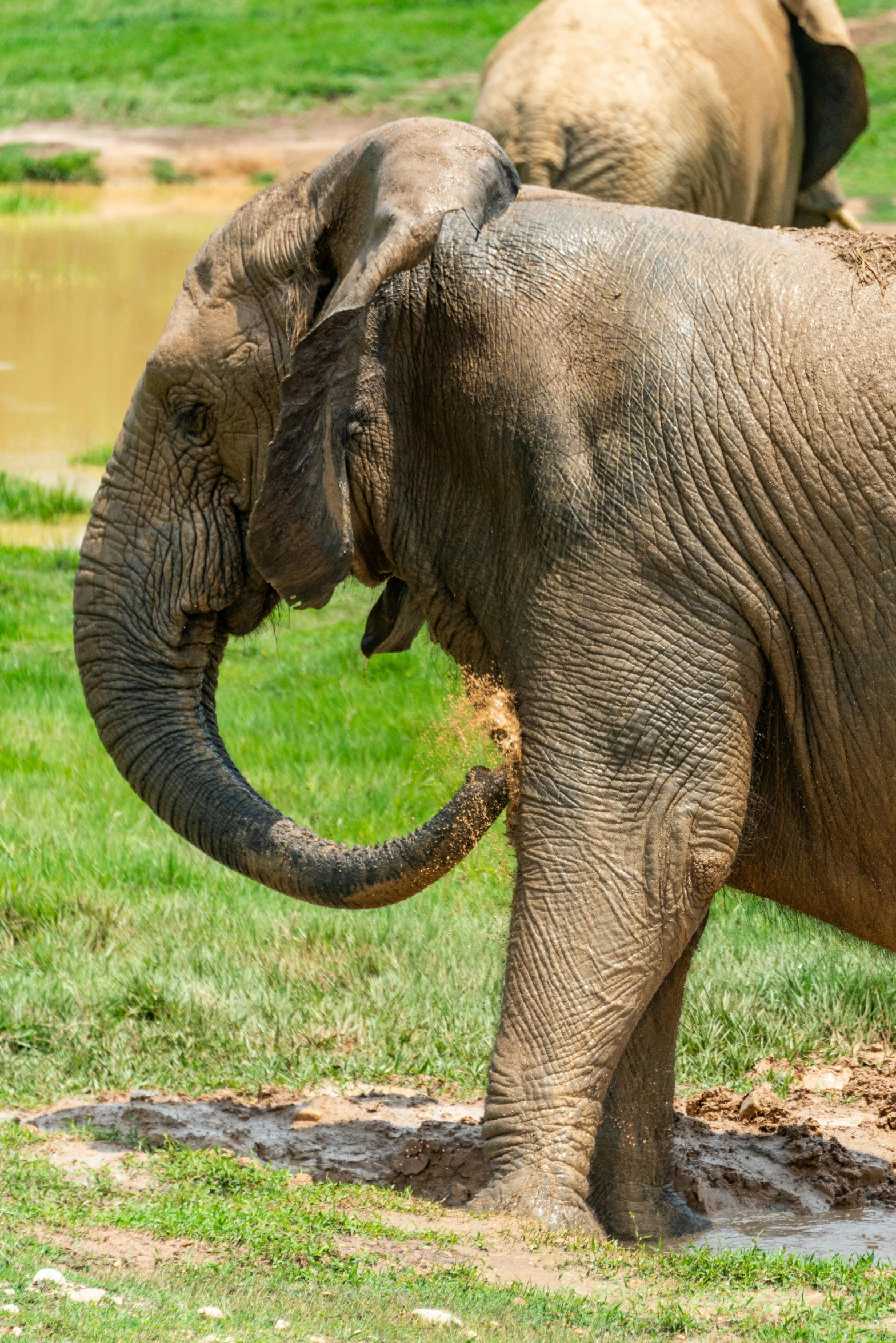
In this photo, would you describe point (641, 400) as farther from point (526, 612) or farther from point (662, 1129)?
point (662, 1129)

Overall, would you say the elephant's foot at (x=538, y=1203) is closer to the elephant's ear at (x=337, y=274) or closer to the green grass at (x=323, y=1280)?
the green grass at (x=323, y=1280)

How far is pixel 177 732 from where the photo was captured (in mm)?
4922

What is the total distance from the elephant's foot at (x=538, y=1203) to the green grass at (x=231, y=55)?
31.0 meters

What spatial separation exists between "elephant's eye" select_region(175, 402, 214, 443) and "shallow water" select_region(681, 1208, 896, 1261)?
7.88ft

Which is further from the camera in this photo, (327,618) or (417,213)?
(327,618)

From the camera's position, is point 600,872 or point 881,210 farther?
point 881,210

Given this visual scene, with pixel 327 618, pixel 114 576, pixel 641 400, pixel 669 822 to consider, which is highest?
pixel 641 400

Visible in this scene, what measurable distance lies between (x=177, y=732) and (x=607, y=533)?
4.49ft

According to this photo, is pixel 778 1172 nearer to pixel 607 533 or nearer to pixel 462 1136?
pixel 462 1136

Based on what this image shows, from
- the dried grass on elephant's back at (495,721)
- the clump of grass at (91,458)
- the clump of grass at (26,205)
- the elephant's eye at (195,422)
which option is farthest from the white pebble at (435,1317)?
the clump of grass at (26,205)

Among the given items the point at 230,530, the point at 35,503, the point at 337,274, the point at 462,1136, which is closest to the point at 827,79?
the point at 35,503

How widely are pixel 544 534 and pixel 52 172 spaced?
1129 inches

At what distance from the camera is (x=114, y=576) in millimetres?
4859

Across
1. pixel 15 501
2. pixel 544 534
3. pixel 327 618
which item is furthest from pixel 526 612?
pixel 15 501
